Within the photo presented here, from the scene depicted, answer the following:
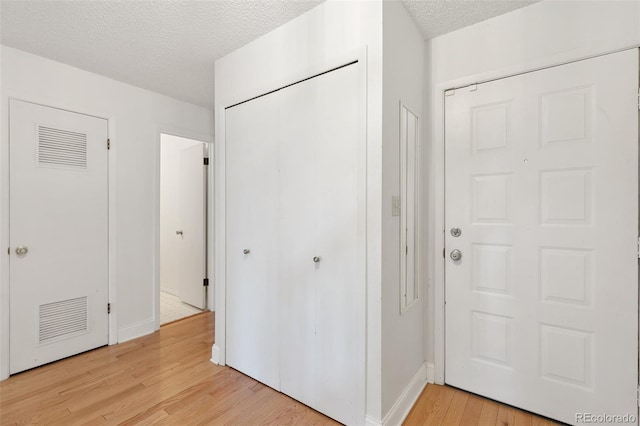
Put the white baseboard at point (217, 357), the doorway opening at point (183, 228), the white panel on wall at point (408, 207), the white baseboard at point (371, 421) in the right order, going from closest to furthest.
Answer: the white baseboard at point (371, 421) → the white panel on wall at point (408, 207) → the white baseboard at point (217, 357) → the doorway opening at point (183, 228)

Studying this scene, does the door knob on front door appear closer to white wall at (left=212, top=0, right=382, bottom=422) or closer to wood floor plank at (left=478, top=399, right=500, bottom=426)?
white wall at (left=212, top=0, right=382, bottom=422)

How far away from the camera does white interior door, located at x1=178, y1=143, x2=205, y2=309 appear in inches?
143

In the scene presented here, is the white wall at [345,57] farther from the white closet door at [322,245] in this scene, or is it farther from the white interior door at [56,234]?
the white interior door at [56,234]

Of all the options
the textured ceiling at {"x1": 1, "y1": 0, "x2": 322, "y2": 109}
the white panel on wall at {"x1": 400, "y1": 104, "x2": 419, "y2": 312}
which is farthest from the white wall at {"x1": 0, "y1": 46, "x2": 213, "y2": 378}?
the white panel on wall at {"x1": 400, "y1": 104, "x2": 419, "y2": 312}

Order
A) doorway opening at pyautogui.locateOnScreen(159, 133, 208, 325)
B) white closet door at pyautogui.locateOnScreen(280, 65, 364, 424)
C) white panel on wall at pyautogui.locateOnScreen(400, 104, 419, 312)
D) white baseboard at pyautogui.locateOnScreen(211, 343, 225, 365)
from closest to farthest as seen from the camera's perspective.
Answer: white closet door at pyautogui.locateOnScreen(280, 65, 364, 424)
white panel on wall at pyautogui.locateOnScreen(400, 104, 419, 312)
white baseboard at pyautogui.locateOnScreen(211, 343, 225, 365)
doorway opening at pyautogui.locateOnScreen(159, 133, 208, 325)

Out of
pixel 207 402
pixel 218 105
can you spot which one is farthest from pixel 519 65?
pixel 207 402

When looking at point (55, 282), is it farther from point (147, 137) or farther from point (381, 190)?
point (381, 190)

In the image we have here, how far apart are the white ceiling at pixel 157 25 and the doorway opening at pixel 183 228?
139cm

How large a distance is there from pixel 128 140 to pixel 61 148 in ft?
1.70

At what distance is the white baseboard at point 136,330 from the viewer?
277 centimetres

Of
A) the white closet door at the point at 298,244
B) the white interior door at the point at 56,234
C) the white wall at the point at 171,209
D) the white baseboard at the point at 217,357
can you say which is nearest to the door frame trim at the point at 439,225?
the white closet door at the point at 298,244

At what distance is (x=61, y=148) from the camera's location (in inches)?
95.3

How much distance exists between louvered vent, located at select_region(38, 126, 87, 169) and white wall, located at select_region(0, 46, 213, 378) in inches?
8.4

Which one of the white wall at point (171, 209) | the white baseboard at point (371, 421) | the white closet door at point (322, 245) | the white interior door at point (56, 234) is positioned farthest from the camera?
the white wall at point (171, 209)
